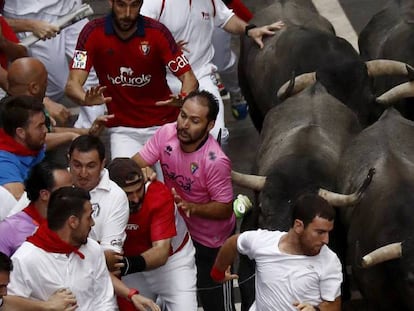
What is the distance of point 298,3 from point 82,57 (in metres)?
4.64

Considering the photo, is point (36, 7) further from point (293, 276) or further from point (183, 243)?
point (293, 276)

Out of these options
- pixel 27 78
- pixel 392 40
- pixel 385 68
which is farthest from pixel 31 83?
pixel 392 40

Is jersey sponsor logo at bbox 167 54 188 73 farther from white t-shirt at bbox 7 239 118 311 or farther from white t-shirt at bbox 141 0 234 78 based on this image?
white t-shirt at bbox 7 239 118 311

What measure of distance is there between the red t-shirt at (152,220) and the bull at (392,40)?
387 centimetres

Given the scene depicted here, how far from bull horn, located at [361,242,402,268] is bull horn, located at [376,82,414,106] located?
3.09 meters

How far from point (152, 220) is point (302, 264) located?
1.60 meters

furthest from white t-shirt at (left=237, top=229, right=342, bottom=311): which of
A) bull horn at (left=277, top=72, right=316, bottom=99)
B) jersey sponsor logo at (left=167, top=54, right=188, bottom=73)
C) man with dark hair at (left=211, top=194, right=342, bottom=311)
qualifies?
bull horn at (left=277, top=72, right=316, bottom=99)

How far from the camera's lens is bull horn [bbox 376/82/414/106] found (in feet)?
44.2

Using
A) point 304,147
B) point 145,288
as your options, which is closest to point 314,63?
point 304,147

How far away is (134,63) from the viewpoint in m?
12.1

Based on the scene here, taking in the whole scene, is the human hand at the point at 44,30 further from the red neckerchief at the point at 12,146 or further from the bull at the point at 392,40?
the bull at the point at 392,40

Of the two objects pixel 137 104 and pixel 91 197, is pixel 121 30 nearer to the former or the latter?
pixel 137 104

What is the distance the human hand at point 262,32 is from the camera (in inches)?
573

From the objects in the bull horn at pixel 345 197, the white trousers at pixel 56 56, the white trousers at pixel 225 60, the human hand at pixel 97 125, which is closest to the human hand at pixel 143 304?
the human hand at pixel 97 125
